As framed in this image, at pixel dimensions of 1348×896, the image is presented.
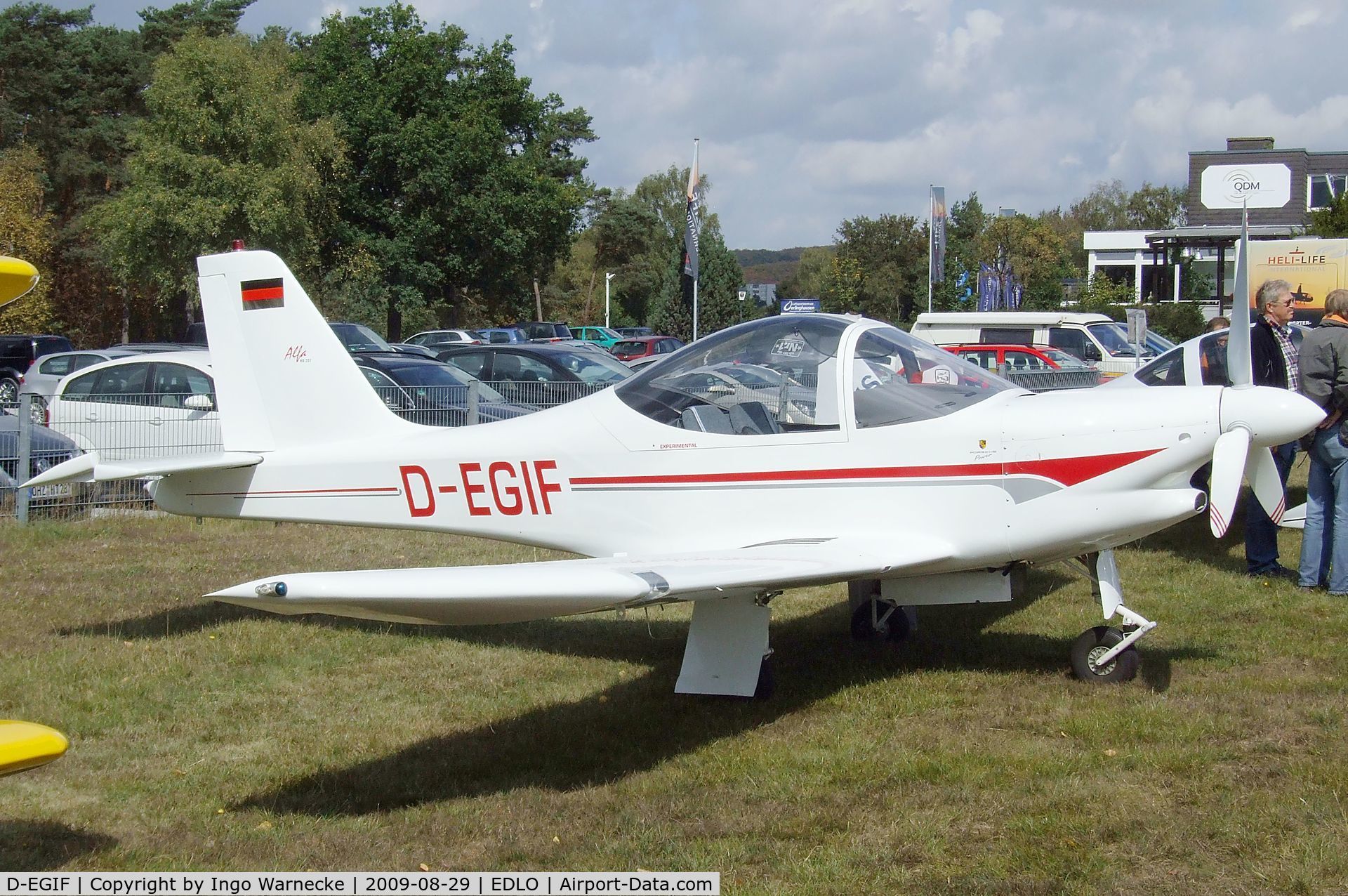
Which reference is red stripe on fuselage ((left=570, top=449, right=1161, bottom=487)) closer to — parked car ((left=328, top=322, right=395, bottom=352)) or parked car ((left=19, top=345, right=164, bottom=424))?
parked car ((left=19, top=345, right=164, bottom=424))

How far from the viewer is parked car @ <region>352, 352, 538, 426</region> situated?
13375 millimetres

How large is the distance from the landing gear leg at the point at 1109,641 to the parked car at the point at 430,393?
26.8 feet

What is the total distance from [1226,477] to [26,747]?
15.8 feet

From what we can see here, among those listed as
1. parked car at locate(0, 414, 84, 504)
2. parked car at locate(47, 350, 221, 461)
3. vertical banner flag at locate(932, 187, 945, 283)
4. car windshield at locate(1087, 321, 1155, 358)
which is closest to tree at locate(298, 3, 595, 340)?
vertical banner flag at locate(932, 187, 945, 283)

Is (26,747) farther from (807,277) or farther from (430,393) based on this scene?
(807,277)

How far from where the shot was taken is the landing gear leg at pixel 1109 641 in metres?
5.63

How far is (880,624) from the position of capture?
22.1 ft

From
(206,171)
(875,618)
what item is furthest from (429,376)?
(206,171)

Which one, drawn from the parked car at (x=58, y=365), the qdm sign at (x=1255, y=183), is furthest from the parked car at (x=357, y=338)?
the qdm sign at (x=1255, y=183)

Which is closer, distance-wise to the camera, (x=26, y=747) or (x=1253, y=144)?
(x=26, y=747)

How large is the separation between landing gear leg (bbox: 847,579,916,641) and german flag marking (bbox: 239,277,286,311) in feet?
12.5

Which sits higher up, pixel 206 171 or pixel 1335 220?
pixel 206 171

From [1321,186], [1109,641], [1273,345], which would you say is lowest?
[1109,641]

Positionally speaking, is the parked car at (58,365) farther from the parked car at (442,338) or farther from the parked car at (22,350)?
the parked car at (442,338)
